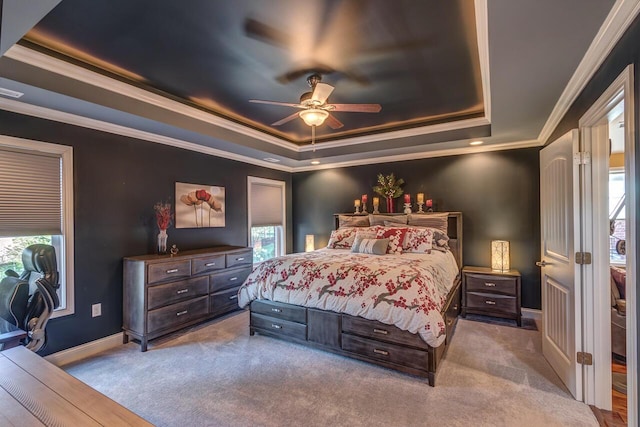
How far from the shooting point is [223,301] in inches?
158

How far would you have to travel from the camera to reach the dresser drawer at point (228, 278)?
153 inches

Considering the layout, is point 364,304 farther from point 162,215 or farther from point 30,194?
point 30,194

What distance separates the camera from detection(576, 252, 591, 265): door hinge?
2174mm

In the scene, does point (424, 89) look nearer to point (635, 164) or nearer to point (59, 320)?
point (635, 164)

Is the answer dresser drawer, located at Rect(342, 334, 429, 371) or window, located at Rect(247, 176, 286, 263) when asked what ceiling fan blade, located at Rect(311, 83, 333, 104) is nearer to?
dresser drawer, located at Rect(342, 334, 429, 371)

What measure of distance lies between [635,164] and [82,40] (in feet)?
11.5

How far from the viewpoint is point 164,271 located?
330cm

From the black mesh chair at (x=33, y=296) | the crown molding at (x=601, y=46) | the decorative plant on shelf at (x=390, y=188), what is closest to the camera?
the crown molding at (x=601, y=46)

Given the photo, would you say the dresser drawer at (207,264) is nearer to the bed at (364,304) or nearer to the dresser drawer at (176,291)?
the dresser drawer at (176,291)

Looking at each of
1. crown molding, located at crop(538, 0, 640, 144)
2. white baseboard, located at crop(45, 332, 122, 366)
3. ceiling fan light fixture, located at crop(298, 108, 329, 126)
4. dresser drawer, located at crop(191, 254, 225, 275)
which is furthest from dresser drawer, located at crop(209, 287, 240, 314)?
crown molding, located at crop(538, 0, 640, 144)

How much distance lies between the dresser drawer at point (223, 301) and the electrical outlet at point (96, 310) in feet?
3.72

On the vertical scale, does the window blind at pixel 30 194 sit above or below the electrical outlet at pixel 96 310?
above

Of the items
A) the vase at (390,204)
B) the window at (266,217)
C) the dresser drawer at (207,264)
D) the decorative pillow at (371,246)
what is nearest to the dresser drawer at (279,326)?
the dresser drawer at (207,264)

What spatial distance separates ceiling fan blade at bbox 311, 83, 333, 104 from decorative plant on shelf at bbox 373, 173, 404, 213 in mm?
2524
